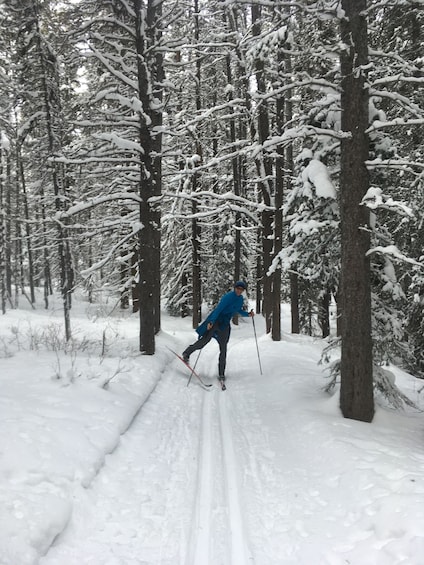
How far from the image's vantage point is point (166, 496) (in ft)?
15.2

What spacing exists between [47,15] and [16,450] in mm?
16410

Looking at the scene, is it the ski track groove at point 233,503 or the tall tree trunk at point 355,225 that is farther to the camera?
the tall tree trunk at point 355,225

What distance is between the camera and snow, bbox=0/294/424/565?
3.60m

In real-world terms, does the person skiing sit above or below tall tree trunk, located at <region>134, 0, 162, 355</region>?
below

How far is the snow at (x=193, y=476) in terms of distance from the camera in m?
3.60

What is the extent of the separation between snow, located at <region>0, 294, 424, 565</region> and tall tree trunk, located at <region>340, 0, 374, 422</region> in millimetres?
735

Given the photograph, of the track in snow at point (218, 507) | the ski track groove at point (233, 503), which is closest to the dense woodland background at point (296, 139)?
the ski track groove at point (233, 503)

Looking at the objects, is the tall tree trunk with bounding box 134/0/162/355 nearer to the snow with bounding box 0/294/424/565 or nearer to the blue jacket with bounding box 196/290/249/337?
the blue jacket with bounding box 196/290/249/337

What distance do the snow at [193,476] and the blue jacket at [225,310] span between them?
88.2 inches

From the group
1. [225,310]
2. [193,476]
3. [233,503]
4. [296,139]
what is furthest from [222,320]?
[233,503]

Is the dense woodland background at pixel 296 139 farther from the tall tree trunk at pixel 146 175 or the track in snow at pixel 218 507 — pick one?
the track in snow at pixel 218 507

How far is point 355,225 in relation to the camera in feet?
21.6

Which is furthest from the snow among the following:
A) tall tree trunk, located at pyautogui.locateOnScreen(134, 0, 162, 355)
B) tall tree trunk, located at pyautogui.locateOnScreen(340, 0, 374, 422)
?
tall tree trunk, located at pyautogui.locateOnScreen(134, 0, 162, 355)

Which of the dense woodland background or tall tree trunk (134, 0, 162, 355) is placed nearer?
the dense woodland background
